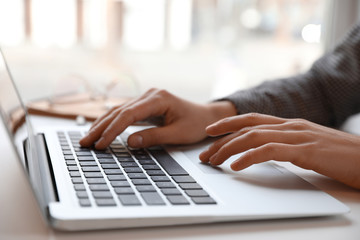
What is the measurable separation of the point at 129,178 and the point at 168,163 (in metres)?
0.10

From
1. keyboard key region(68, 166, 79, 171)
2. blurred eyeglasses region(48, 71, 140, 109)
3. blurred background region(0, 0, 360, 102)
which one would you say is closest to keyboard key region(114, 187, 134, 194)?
keyboard key region(68, 166, 79, 171)

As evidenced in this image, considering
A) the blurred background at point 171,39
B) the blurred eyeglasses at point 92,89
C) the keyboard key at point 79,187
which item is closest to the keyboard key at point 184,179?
the keyboard key at point 79,187

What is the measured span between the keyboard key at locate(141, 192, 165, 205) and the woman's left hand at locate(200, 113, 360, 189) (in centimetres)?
13

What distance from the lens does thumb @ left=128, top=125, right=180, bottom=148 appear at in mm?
682

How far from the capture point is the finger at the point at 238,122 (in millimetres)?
619

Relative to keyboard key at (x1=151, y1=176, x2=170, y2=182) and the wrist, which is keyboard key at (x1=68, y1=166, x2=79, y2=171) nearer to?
keyboard key at (x1=151, y1=176, x2=170, y2=182)

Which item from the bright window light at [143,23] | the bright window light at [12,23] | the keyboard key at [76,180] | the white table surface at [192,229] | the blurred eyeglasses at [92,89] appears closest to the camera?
the white table surface at [192,229]

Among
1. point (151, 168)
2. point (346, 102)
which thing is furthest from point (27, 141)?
point (346, 102)

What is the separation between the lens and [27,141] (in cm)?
65

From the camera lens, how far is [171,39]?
1.90 m

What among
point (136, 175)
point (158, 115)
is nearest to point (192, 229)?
point (136, 175)

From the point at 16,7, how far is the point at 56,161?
1.26 m

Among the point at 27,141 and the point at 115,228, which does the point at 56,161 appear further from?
the point at 115,228

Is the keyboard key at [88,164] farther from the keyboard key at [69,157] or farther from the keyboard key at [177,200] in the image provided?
the keyboard key at [177,200]
